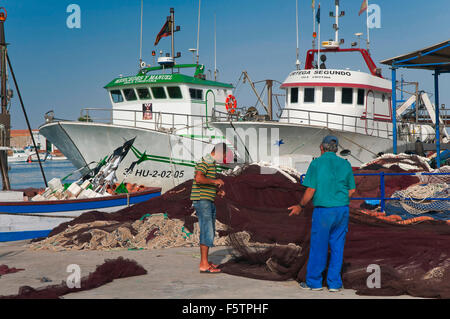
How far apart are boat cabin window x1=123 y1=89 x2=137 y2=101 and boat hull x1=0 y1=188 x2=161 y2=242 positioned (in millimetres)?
7684

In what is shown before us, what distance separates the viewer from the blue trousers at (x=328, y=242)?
5.68 m

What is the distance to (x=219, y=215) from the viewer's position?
31.1ft

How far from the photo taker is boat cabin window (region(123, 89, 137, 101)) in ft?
64.3

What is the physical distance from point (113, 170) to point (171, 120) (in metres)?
4.11

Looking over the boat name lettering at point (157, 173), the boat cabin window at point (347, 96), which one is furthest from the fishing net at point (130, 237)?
the boat cabin window at point (347, 96)

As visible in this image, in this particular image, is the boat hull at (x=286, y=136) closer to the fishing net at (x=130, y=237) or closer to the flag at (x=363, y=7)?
the flag at (x=363, y=7)

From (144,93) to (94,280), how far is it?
546 inches

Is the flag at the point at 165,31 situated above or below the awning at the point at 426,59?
above

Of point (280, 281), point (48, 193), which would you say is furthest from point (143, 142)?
point (280, 281)

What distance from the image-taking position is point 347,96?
65.7 feet

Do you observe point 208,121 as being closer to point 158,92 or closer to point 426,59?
point 158,92

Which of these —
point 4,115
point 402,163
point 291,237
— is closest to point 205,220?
point 291,237

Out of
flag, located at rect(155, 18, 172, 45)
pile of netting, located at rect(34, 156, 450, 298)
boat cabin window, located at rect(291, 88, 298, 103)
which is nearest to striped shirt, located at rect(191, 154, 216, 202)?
pile of netting, located at rect(34, 156, 450, 298)

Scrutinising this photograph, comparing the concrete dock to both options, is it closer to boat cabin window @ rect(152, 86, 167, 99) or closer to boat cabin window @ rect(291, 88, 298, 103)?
boat cabin window @ rect(152, 86, 167, 99)
